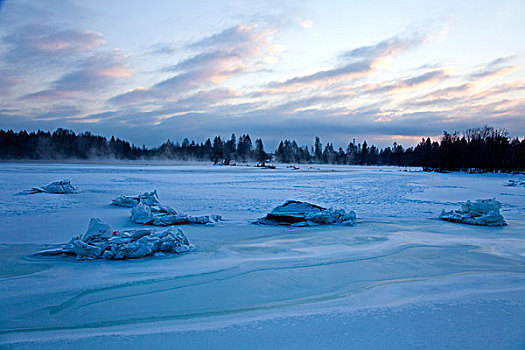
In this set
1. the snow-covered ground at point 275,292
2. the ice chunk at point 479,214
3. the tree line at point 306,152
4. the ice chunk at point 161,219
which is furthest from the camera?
the tree line at point 306,152

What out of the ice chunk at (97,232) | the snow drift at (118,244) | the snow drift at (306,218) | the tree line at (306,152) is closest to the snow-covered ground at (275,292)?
the snow drift at (118,244)

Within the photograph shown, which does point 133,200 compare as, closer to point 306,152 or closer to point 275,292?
point 275,292

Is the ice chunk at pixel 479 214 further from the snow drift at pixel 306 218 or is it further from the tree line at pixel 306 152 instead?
the tree line at pixel 306 152

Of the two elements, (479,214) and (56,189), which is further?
(56,189)

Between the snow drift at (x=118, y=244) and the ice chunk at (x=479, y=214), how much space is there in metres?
7.75

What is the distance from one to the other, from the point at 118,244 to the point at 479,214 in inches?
373

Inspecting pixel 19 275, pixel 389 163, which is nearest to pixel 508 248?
pixel 19 275

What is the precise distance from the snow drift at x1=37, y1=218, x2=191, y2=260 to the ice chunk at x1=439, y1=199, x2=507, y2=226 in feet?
25.4

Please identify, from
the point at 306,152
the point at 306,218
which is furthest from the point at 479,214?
the point at 306,152

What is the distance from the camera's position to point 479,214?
9.45 metres

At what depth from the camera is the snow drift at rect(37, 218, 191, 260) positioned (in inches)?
210

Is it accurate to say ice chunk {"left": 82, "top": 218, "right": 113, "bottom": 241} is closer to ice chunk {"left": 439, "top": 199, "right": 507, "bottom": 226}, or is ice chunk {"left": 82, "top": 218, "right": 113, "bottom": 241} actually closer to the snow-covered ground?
the snow-covered ground

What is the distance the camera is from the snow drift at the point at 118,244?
17.5ft

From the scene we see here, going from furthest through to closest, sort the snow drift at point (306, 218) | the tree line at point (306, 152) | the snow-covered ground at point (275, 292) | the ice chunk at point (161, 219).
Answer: the tree line at point (306, 152)
the snow drift at point (306, 218)
the ice chunk at point (161, 219)
the snow-covered ground at point (275, 292)
